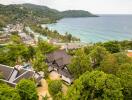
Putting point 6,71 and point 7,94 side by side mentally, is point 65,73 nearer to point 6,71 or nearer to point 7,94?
point 6,71

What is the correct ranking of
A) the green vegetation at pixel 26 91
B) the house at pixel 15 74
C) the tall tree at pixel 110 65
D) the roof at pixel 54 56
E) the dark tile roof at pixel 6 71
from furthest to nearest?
1. the roof at pixel 54 56
2. the dark tile roof at pixel 6 71
3. the house at pixel 15 74
4. the tall tree at pixel 110 65
5. the green vegetation at pixel 26 91

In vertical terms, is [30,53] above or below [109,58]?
below

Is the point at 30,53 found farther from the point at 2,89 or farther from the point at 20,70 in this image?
the point at 2,89

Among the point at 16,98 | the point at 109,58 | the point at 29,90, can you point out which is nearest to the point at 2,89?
the point at 16,98

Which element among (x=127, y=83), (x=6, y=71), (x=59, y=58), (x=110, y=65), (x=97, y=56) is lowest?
(x=59, y=58)

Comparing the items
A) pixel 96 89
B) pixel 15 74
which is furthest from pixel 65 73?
pixel 96 89

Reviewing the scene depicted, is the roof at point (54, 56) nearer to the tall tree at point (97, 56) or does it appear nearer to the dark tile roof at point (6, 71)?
the tall tree at point (97, 56)

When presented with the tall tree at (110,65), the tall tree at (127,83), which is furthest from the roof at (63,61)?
the tall tree at (127,83)

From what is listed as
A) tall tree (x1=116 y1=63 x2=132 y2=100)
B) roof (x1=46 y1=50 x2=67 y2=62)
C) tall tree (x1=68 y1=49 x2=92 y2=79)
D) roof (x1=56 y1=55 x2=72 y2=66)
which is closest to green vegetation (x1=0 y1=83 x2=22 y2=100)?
tall tree (x1=116 y1=63 x2=132 y2=100)
